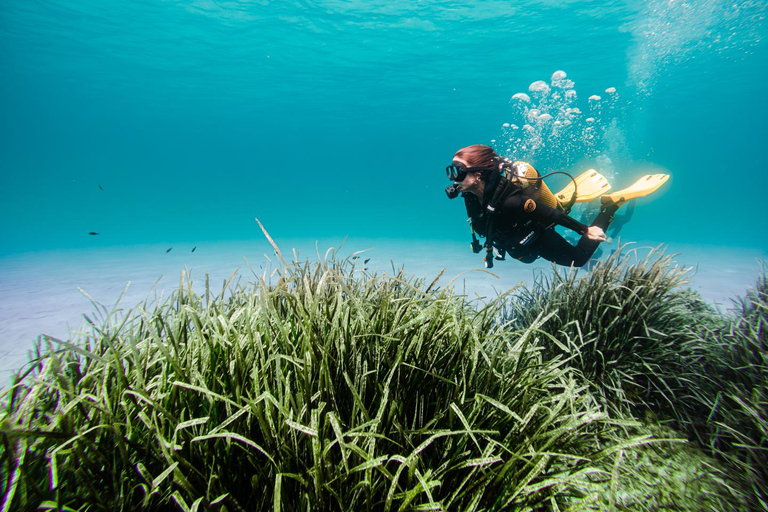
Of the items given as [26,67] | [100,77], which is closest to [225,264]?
[100,77]

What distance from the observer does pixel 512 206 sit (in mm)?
4484

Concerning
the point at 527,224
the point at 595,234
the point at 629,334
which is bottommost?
the point at 629,334

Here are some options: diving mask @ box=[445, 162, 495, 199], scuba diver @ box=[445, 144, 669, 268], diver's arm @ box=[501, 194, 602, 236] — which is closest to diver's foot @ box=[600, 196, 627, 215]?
scuba diver @ box=[445, 144, 669, 268]

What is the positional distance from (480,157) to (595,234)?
206cm

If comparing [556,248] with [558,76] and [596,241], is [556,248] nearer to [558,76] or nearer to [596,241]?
[596,241]

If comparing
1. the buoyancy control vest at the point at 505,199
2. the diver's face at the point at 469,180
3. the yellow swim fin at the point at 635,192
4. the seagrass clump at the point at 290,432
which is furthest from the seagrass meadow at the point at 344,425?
the yellow swim fin at the point at 635,192

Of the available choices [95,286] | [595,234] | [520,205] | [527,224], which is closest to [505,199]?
[520,205]

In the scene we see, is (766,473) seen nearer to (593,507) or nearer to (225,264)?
(593,507)

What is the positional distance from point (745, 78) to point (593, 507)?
5320 centimetres

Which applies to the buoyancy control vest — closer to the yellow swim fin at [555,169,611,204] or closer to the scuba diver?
the scuba diver

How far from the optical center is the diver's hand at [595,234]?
4.54 metres

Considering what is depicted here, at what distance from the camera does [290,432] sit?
1035 mm

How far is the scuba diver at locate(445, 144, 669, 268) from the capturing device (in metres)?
4.50

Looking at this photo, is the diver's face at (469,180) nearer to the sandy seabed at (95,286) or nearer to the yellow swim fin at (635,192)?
the sandy seabed at (95,286)
